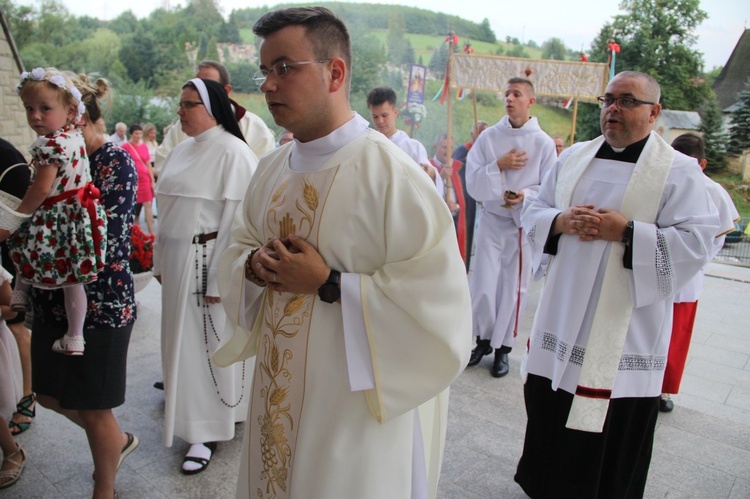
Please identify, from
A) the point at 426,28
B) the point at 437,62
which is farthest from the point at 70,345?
the point at 426,28

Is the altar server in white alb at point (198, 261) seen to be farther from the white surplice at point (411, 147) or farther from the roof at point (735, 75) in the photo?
the roof at point (735, 75)

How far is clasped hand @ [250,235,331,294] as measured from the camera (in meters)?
1.63

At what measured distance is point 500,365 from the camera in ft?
15.3

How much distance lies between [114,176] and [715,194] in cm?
347

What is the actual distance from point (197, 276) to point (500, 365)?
2.63m

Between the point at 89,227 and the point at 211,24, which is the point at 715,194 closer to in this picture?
the point at 89,227

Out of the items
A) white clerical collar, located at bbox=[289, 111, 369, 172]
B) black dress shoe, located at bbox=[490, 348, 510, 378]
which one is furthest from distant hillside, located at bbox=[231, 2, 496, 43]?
white clerical collar, located at bbox=[289, 111, 369, 172]

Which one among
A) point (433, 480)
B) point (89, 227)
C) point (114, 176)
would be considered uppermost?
point (114, 176)

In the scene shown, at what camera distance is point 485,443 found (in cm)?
354

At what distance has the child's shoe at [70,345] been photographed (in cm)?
244

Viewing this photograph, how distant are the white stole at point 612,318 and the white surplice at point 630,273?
0.04 meters

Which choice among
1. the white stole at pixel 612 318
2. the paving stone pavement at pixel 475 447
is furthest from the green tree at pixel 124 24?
the white stole at pixel 612 318

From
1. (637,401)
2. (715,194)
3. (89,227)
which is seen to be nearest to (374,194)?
(89,227)

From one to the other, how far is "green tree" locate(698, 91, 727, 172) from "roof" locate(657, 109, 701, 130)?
1.19ft
